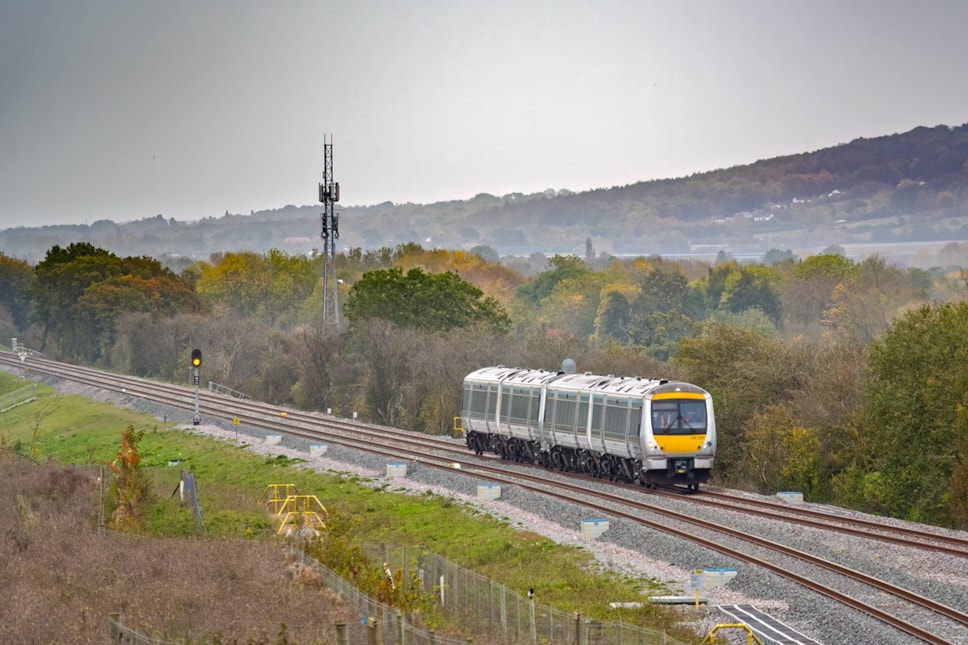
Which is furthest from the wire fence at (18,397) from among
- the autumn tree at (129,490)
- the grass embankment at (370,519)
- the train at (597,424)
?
the autumn tree at (129,490)

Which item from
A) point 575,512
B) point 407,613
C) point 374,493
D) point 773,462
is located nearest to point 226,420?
point 374,493

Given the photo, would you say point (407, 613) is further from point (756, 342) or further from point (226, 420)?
point (226, 420)

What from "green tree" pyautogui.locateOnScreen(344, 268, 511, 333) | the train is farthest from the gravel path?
"green tree" pyautogui.locateOnScreen(344, 268, 511, 333)

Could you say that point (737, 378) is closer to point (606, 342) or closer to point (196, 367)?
point (196, 367)

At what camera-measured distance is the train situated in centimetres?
3800

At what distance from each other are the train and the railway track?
803 mm

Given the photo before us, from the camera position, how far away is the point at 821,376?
1909 inches

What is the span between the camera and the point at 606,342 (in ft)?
360

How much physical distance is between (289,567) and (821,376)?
2881cm

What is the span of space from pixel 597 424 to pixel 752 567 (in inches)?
627

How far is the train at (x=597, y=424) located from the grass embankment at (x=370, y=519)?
225 inches

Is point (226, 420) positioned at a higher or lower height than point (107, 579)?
lower

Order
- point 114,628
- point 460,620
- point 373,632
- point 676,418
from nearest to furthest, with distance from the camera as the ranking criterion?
point 373,632 → point 114,628 → point 460,620 → point 676,418

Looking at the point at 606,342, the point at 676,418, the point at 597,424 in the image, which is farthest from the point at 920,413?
the point at 606,342
